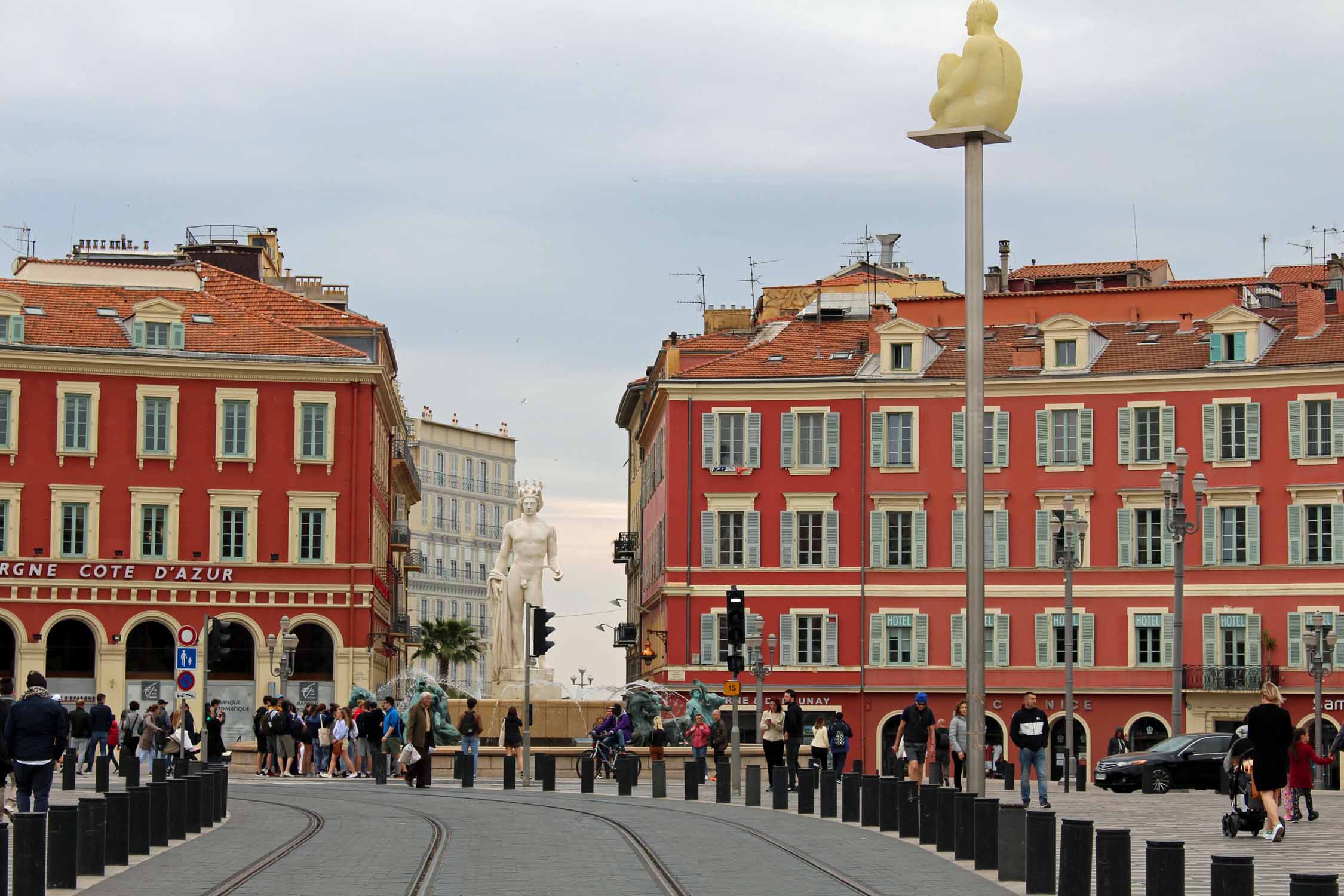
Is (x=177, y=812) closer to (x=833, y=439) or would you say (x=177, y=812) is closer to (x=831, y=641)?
(x=831, y=641)

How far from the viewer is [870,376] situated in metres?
63.5

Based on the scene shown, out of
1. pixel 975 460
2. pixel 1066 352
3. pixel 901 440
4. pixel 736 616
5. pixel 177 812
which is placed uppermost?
pixel 1066 352

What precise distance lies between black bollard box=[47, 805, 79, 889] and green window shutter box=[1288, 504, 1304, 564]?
156ft

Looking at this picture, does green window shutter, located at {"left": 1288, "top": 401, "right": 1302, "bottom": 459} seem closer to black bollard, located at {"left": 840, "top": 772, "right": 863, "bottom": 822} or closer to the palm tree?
black bollard, located at {"left": 840, "top": 772, "right": 863, "bottom": 822}

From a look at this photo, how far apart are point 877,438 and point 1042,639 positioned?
7.31m

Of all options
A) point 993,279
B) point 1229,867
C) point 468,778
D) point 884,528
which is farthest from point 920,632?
point 1229,867

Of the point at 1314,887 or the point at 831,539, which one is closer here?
the point at 1314,887

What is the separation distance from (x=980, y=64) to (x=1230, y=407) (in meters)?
39.2

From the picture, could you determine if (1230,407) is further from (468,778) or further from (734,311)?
(468,778)

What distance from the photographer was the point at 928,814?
893 inches

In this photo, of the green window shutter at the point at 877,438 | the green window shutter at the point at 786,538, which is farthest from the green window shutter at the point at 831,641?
the green window shutter at the point at 877,438

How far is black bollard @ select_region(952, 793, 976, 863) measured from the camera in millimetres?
20500

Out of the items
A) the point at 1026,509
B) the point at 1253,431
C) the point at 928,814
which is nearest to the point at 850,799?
the point at 928,814

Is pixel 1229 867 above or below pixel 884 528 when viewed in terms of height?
below
